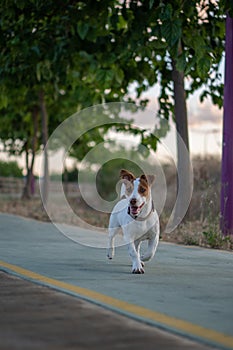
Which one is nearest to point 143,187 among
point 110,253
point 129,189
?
point 129,189

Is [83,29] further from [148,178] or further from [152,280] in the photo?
[152,280]

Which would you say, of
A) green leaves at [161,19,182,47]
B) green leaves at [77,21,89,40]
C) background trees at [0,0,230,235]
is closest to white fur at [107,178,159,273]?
green leaves at [161,19,182,47]

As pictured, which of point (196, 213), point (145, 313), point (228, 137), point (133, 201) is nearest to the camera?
point (145, 313)

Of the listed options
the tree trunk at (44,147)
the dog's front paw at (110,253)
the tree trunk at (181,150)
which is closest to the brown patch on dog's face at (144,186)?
the dog's front paw at (110,253)

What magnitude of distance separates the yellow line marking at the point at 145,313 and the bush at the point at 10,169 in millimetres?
48355

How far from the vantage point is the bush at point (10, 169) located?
189ft

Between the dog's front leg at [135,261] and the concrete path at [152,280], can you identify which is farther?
the dog's front leg at [135,261]

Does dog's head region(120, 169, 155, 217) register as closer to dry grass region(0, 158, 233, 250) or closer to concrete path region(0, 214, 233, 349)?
concrete path region(0, 214, 233, 349)

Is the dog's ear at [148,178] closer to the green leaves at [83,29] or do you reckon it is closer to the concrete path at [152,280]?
the concrete path at [152,280]

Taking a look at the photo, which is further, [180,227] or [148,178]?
[180,227]

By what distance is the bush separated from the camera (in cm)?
→ 5756

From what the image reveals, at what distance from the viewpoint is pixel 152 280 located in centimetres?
927

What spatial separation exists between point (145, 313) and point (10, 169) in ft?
168

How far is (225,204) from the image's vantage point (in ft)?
48.8
